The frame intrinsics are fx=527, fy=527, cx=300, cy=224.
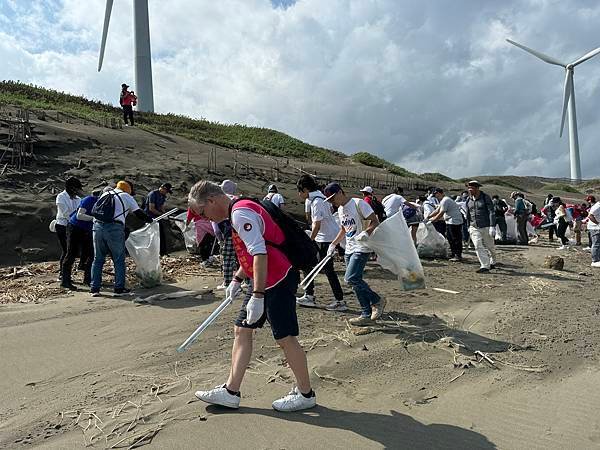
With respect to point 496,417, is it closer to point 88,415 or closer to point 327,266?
point 88,415

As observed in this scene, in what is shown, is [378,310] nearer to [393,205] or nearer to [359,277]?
[359,277]

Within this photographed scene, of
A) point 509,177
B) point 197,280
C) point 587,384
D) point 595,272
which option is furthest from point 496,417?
point 509,177

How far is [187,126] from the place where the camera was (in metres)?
33.0

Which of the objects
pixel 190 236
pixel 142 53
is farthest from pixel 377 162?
pixel 190 236

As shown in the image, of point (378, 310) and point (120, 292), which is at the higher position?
point (378, 310)

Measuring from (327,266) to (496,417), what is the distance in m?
3.30

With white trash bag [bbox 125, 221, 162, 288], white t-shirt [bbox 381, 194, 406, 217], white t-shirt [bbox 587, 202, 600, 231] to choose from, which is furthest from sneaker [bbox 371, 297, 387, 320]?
white t-shirt [bbox 587, 202, 600, 231]

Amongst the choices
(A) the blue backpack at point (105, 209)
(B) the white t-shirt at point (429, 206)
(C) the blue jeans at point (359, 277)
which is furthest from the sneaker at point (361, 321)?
(B) the white t-shirt at point (429, 206)

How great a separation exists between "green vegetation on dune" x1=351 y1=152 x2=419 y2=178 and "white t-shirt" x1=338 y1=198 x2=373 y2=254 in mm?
29928

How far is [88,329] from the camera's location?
593cm

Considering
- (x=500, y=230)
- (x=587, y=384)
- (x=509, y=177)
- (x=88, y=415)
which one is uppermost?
(x=509, y=177)

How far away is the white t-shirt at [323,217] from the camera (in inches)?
279

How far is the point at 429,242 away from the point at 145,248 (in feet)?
20.0

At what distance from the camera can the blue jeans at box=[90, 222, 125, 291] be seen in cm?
725
